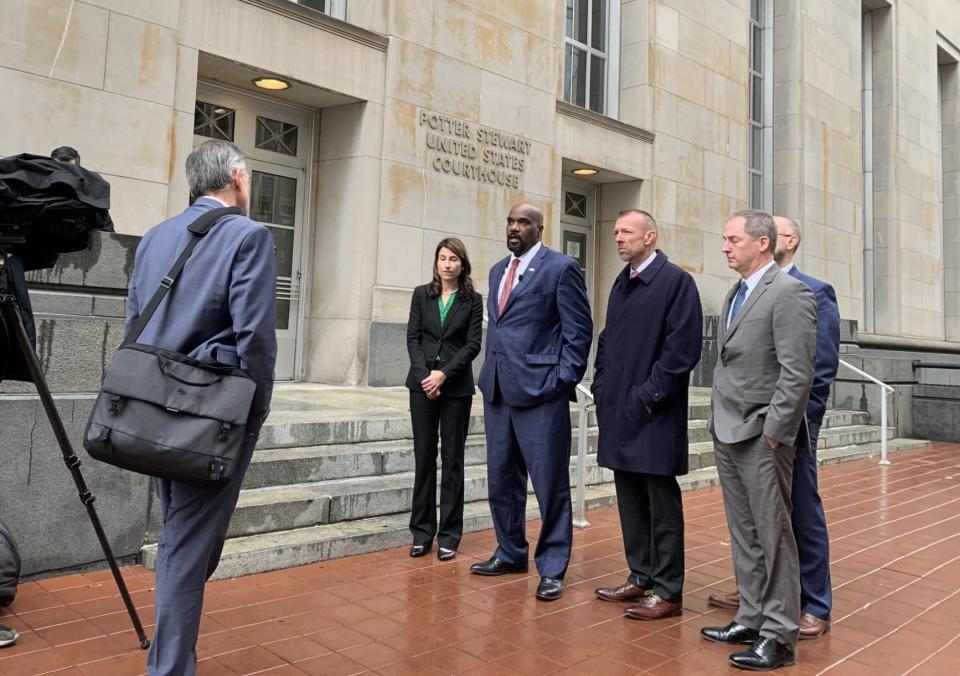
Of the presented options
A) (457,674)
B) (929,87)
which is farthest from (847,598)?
(929,87)

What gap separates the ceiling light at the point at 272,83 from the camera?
9266mm

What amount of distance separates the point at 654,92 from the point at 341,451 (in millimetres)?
10008

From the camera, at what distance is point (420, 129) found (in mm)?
10297

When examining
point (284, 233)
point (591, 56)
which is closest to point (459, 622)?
point (284, 233)

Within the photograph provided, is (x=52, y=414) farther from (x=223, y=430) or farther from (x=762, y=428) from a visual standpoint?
(x=762, y=428)

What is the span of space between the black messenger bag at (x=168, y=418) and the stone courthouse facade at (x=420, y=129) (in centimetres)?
224

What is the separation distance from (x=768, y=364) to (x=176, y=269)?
8.85ft

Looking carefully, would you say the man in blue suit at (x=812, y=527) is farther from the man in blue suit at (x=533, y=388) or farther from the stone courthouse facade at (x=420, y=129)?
the stone courthouse facade at (x=420, y=129)

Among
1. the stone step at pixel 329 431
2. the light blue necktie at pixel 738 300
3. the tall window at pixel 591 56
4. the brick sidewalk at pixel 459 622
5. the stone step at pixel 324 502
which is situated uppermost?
the tall window at pixel 591 56

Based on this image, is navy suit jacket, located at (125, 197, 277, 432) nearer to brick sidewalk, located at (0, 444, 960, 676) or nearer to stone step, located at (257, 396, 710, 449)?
brick sidewalk, located at (0, 444, 960, 676)

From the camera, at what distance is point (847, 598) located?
492cm

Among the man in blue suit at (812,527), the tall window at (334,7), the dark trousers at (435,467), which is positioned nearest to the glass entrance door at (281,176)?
the tall window at (334,7)

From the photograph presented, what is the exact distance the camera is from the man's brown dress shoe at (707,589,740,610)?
15.0 ft

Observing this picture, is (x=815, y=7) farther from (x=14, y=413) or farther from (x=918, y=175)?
(x=14, y=413)
